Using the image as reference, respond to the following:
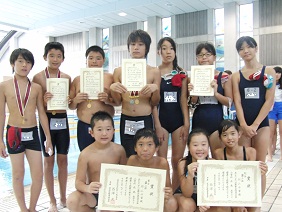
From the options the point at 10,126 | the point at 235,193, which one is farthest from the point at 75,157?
the point at 235,193

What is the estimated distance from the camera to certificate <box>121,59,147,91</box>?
8.70ft

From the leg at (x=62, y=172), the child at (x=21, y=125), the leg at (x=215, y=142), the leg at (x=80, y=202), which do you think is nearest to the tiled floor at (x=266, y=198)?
the leg at (x=62, y=172)

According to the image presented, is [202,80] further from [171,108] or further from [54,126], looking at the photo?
[54,126]

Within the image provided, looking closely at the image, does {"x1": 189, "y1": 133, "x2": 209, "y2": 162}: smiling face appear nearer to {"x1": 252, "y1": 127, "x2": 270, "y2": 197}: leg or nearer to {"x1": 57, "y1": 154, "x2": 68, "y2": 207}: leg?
{"x1": 252, "y1": 127, "x2": 270, "y2": 197}: leg

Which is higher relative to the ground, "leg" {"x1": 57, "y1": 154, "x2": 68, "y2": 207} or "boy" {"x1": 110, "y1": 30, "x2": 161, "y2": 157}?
"boy" {"x1": 110, "y1": 30, "x2": 161, "y2": 157}

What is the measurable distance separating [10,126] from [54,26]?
16127 mm

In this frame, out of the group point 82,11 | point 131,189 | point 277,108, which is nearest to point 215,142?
point 131,189

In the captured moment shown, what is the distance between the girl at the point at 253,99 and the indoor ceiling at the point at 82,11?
11384 millimetres

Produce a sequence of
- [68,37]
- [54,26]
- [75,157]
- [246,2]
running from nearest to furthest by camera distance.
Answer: [75,157] → [246,2] → [54,26] → [68,37]

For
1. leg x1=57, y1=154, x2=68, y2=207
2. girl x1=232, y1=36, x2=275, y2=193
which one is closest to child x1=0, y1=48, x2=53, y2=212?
leg x1=57, y1=154, x2=68, y2=207

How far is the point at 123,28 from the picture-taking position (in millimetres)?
17500

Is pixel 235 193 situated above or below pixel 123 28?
below

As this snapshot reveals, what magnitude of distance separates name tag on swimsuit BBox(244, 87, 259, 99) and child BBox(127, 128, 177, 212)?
105cm

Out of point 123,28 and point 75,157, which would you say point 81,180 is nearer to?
point 75,157
